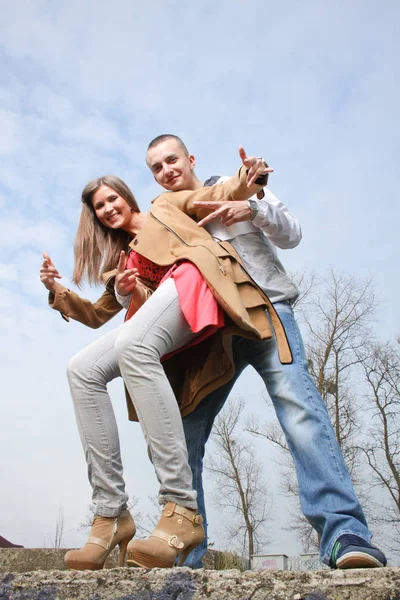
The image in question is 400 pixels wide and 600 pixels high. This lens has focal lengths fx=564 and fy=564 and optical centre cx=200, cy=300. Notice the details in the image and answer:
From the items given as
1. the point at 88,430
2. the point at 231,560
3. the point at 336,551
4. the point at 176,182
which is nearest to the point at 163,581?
the point at 336,551

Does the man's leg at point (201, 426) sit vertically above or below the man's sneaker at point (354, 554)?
above

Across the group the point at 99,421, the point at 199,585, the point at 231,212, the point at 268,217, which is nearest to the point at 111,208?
the point at 231,212

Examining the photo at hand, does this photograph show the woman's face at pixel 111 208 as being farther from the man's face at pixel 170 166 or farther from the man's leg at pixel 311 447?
the man's leg at pixel 311 447

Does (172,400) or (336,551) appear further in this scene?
(172,400)

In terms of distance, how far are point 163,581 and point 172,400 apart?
757 millimetres

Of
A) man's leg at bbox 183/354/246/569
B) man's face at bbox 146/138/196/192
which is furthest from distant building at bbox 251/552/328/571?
man's face at bbox 146/138/196/192

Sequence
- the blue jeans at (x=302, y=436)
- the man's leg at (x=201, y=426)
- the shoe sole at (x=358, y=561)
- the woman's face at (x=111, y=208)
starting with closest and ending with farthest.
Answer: the shoe sole at (x=358, y=561) < the blue jeans at (x=302, y=436) < the man's leg at (x=201, y=426) < the woman's face at (x=111, y=208)

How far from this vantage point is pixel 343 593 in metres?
1.62

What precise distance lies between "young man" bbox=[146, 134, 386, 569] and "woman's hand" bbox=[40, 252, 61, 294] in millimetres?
779

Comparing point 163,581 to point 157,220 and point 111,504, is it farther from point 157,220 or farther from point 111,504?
point 157,220

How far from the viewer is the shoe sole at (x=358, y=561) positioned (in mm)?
1916

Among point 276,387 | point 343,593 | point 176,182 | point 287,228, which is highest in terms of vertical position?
point 176,182

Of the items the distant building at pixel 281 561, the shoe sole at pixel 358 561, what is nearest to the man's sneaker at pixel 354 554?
the shoe sole at pixel 358 561

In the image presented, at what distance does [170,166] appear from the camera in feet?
10.4
